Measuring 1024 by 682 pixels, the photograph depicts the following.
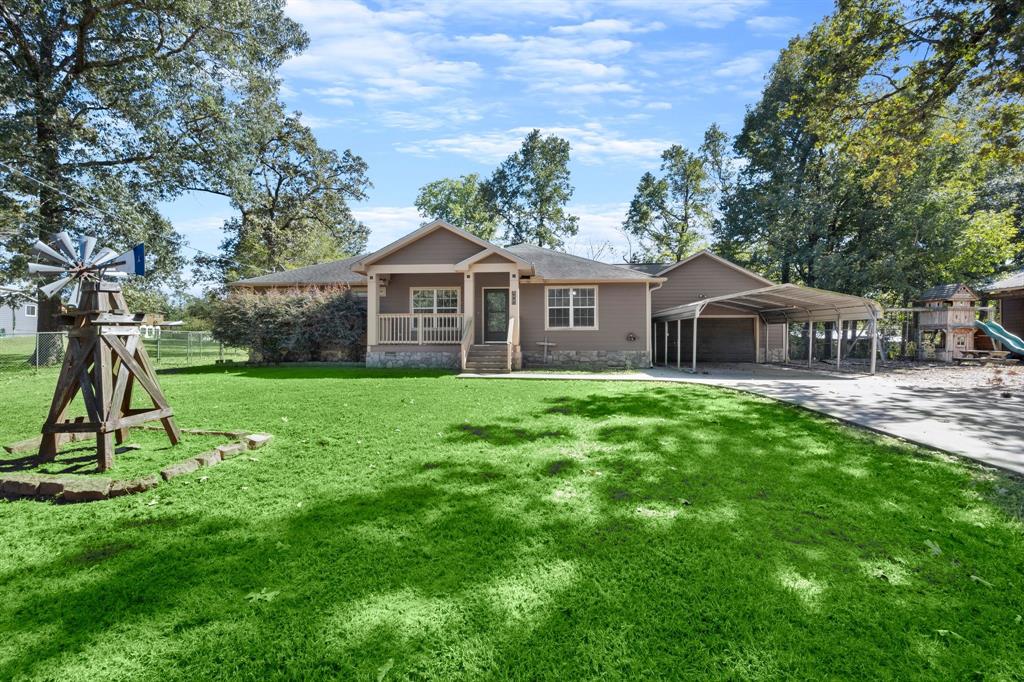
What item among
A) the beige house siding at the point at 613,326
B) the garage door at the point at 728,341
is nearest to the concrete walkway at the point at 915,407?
the beige house siding at the point at 613,326

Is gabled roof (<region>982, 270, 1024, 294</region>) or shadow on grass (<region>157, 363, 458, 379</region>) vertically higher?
gabled roof (<region>982, 270, 1024, 294</region>)

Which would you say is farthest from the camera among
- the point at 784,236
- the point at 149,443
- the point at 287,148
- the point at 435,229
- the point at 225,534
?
the point at 287,148

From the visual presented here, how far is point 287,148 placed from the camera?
30.3 m

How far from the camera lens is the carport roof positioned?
1295cm

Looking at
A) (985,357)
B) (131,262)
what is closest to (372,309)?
(131,262)

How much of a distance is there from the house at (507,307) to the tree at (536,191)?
19824 millimetres

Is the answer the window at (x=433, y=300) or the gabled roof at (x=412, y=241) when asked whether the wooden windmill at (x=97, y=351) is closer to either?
the gabled roof at (x=412, y=241)

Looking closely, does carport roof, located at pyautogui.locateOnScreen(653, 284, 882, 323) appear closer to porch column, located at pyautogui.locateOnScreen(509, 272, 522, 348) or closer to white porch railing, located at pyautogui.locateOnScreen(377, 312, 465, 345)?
porch column, located at pyautogui.locateOnScreen(509, 272, 522, 348)

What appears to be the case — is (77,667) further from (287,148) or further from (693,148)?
(693,148)

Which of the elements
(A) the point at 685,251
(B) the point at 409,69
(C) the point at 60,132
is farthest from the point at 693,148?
(C) the point at 60,132

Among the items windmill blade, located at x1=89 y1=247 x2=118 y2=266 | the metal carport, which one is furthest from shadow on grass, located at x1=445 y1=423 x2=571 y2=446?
the metal carport

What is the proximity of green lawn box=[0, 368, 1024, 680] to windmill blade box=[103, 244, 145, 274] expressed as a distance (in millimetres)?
2668

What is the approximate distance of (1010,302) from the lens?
67.2ft

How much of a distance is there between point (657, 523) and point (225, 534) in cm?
311
